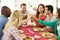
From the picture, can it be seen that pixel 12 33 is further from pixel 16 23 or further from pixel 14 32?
pixel 16 23

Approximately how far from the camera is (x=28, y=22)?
4.24m

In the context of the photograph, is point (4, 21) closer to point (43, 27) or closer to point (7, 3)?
point (43, 27)

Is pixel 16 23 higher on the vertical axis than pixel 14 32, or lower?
higher

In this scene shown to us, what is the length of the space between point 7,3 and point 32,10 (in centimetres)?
100

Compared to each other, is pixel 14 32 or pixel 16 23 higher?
pixel 16 23

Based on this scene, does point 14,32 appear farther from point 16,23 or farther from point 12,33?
point 16,23

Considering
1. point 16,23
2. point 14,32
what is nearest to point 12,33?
point 14,32

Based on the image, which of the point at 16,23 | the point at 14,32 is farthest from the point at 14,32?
the point at 16,23

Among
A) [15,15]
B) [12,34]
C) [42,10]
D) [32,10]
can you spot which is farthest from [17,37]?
[32,10]

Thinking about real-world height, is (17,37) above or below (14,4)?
below

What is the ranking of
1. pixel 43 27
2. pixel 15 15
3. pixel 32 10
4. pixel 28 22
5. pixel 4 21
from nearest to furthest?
pixel 15 15 → pixel 4 21 → pixel 43 27 → pixel 28 22 → pixel 32 10

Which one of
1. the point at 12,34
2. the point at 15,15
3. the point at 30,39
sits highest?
the point at 15,15

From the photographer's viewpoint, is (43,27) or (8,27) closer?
(8,27)

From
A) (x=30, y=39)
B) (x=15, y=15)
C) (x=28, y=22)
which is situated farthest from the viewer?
(x=28, y=22)
